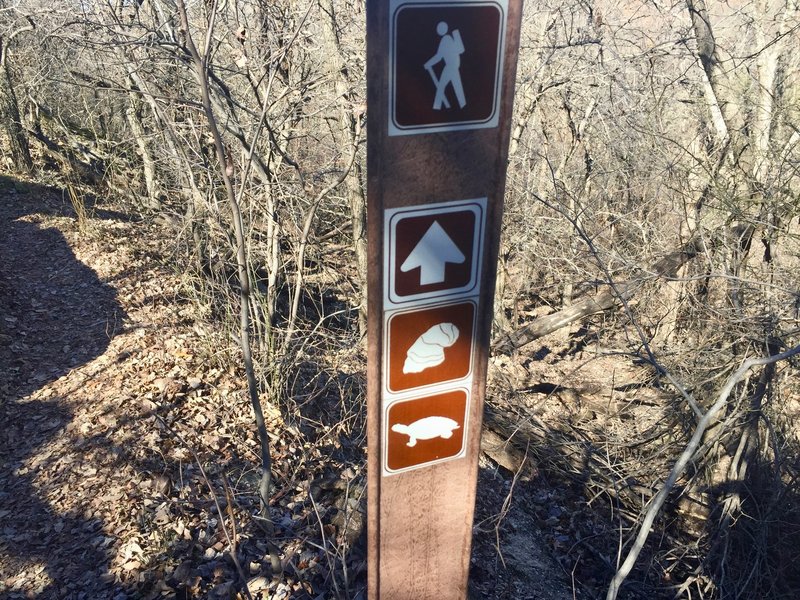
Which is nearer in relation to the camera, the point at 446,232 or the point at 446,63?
the point at 446,63

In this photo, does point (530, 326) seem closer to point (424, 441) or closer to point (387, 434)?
point (424, 441)

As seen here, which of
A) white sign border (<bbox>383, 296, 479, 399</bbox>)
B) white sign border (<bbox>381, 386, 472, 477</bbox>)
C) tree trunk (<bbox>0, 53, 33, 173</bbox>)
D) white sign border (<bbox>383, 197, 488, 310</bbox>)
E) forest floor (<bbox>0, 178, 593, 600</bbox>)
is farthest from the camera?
tree trunk (<bbox>0, 53, 33, 173</bbox>)

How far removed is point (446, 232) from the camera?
185 cm

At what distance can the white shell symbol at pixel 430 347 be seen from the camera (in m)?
1.94

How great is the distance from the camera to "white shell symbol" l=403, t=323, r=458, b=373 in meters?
1.94

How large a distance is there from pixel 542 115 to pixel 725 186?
425 cm

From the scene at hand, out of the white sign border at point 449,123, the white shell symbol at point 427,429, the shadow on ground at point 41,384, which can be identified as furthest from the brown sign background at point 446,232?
the shadow on ground at point 41,384

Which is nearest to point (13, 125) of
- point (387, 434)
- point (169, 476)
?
point (169, 476)

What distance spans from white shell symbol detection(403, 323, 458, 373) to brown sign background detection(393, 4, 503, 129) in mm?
656

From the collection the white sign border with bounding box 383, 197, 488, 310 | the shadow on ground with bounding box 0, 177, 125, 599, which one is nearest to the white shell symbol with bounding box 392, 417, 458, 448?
the white sign border with bounding box 383, 197, 488, 310

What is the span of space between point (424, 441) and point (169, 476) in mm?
3139

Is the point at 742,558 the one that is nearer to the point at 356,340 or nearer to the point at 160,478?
the point at 356,340

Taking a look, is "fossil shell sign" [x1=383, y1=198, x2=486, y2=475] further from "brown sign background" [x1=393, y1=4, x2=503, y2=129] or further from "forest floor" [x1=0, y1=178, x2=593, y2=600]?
"forest floor" [x1=0, y1=178, x2=593, y2=600]

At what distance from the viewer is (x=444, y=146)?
1763mm
